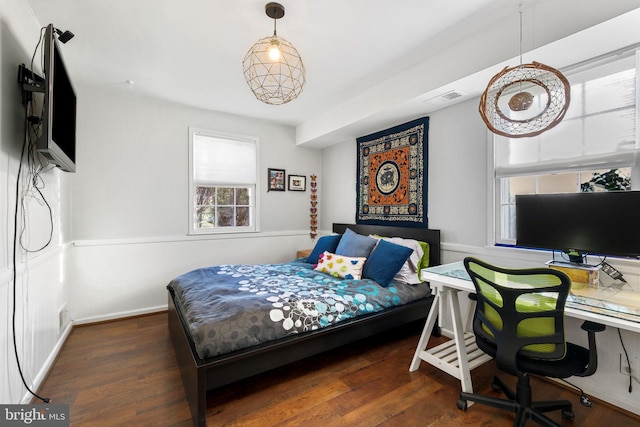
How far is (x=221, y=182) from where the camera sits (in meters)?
3.86

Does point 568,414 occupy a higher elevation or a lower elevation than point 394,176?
lower

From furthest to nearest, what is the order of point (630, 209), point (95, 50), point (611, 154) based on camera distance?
point (95, 50) < point (611, 154) < point (630, 209)

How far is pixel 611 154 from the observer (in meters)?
1.88

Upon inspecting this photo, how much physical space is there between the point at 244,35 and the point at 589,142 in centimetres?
261

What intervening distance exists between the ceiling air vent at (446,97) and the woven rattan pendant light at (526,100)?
657mm

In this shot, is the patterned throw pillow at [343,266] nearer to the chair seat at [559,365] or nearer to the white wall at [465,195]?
the white wall at [465,195]

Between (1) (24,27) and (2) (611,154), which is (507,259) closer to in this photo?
(2) (611,154)

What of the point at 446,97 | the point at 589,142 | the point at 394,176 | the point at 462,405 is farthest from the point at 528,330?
the point at 394,176

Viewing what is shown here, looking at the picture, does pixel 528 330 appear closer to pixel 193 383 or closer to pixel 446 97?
pixel 193 383

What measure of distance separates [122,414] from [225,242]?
229 centimetres

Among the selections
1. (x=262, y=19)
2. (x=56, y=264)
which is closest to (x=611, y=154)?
(x=262, y=19)

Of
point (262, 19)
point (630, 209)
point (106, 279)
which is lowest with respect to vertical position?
point (106, 279)

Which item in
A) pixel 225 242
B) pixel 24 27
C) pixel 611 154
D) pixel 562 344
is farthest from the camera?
pixel 225 242

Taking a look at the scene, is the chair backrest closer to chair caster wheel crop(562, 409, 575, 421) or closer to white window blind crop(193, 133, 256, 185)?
chair caster wheel crop(562, 409, 575, 421)
